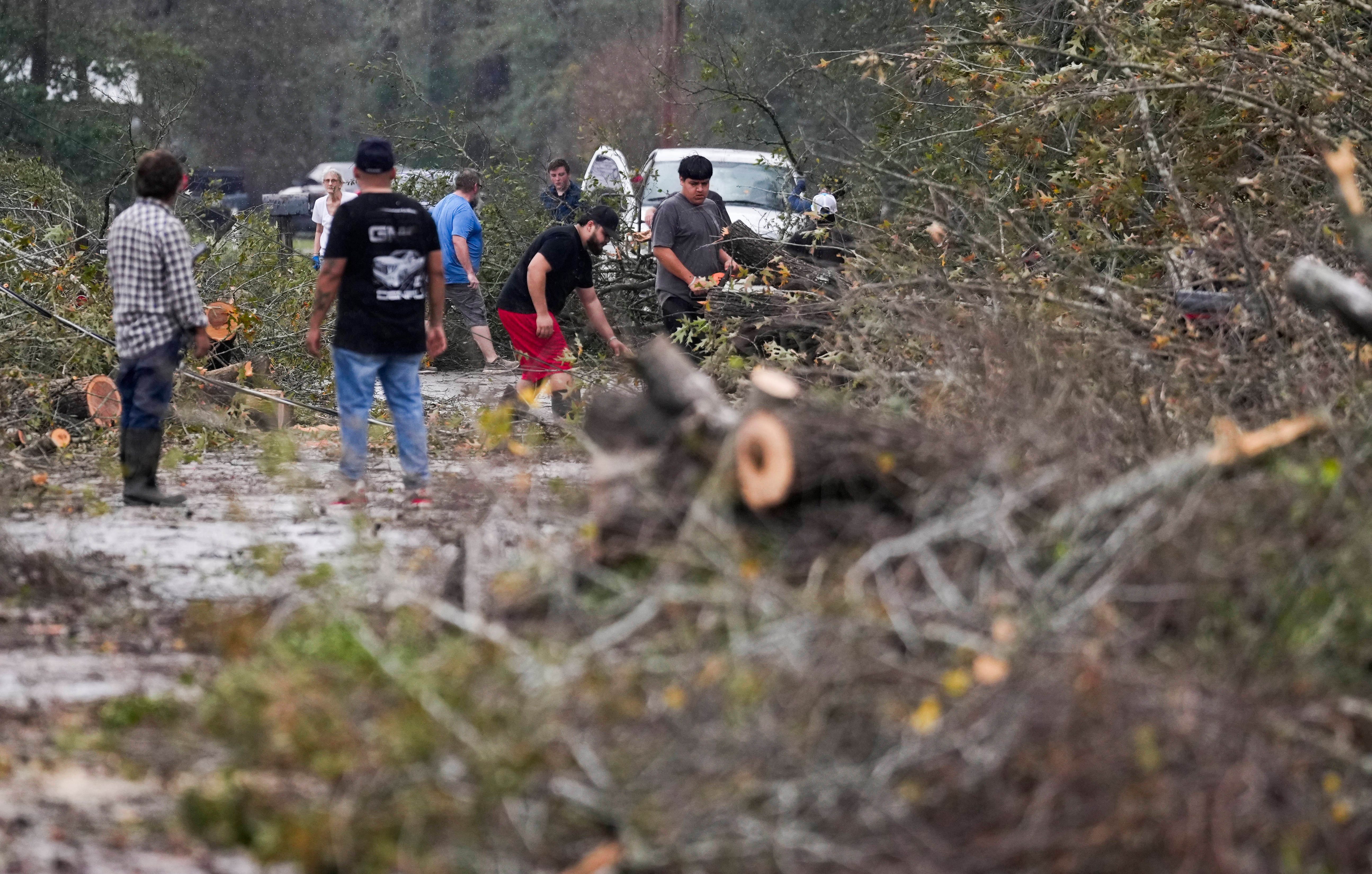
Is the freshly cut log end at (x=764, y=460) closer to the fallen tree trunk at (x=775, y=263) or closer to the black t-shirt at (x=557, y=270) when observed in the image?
the fallen tree trunk at (x=775, y=263)

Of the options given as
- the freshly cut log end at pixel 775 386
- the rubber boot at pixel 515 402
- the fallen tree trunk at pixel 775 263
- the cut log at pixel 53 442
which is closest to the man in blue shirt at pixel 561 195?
the fallen tree trunk at pixel 775 263

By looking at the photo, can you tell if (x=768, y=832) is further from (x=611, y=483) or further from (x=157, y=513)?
(x=157, y=513)

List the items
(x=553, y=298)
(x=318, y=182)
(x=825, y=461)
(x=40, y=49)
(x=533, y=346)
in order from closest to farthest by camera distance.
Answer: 1. (x=825, y=461)
2. (x=553, y=298)
3. (x=533, y=346)
4. (x=40, y=49)
5. (x=318, y=182)

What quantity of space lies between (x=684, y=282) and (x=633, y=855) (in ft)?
25.6

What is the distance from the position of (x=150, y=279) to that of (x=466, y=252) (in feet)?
17.5

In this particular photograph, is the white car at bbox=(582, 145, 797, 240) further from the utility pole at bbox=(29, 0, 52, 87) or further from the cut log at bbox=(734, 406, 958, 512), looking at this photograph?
the utility pole at bbox=(29, 0, 52, 87)

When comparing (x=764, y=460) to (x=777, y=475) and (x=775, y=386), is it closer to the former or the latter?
(x=777, y=475)

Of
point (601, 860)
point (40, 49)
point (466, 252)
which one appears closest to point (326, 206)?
point (466, 252)

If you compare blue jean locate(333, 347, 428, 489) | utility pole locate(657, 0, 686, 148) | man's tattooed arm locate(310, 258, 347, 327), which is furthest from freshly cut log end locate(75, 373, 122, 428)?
utility pole locate(657, 0, 686, 148)

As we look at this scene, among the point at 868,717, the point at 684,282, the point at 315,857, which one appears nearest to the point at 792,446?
the point at 868,717

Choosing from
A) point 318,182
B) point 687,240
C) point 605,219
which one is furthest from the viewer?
point 318,182

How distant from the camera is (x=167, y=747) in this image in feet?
13.6

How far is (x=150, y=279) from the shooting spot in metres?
7.66

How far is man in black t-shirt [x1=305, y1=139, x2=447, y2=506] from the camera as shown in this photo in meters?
7.67
